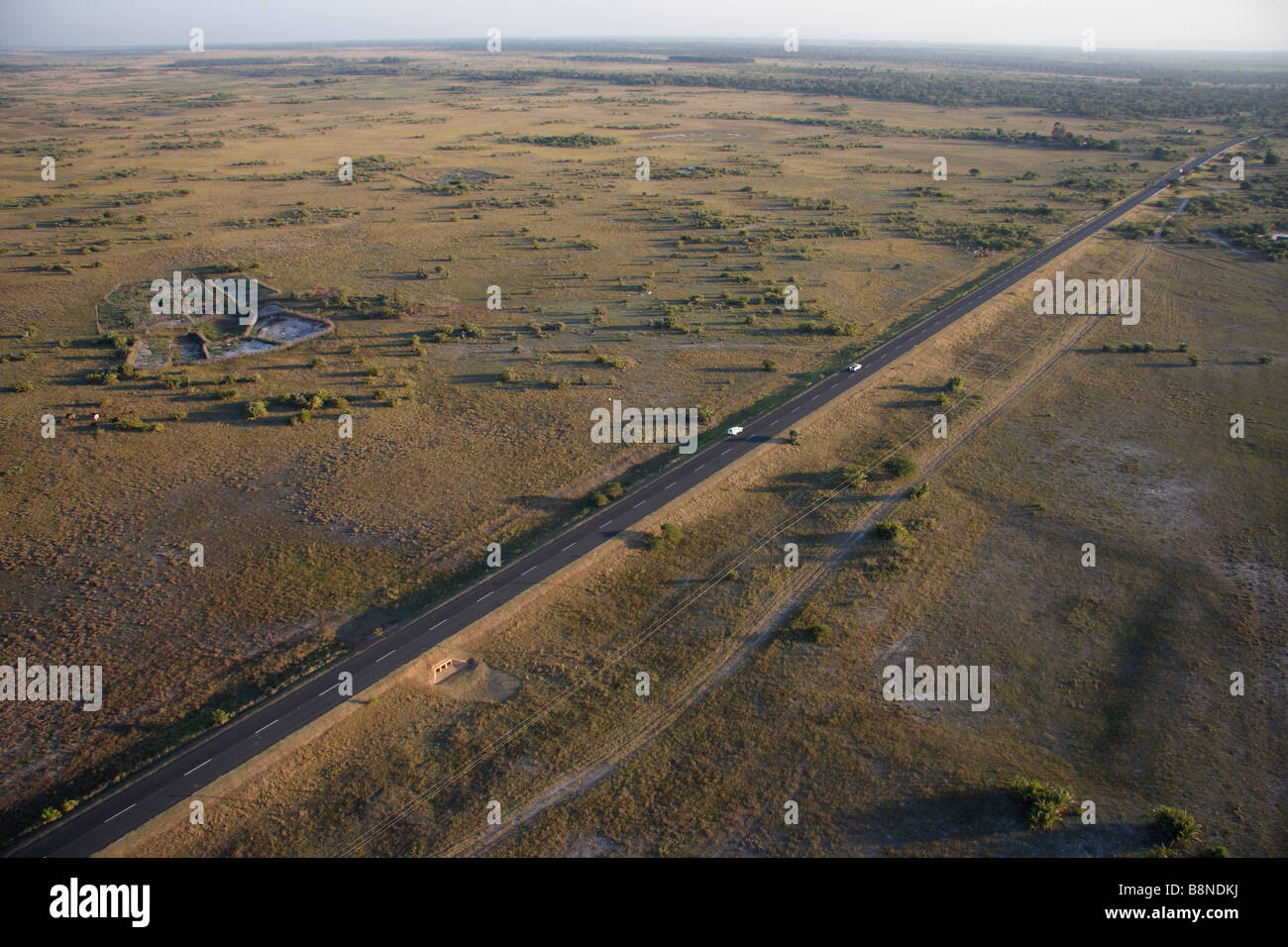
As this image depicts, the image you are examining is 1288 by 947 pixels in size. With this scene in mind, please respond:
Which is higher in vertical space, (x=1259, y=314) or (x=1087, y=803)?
(x=1259, y=314)

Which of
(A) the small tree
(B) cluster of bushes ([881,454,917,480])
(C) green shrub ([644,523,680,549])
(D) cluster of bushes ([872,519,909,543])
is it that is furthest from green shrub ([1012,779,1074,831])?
(B) cluster of bushes ([881,454,917,480])

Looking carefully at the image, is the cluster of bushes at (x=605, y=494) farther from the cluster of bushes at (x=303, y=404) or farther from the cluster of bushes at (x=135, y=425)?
the cluster of bushes at (x=135, y=425)

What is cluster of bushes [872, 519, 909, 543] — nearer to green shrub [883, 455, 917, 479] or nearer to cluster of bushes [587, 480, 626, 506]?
green shrub [883, 455, 917, 479]

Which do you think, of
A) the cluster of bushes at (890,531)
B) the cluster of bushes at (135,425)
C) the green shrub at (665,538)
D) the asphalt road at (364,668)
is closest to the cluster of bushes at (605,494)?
the asphalt road at (364,668)

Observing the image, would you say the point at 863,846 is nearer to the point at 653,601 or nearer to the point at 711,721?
the point at 711,721

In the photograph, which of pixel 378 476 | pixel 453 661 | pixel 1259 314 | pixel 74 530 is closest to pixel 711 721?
pixel 453 661
